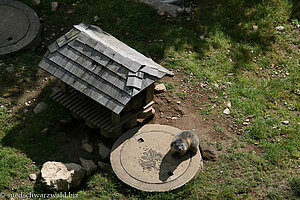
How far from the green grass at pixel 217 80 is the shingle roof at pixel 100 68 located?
4.13 ft

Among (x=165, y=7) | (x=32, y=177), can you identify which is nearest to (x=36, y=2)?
(x=165, y=7)

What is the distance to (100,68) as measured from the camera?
6.52 m

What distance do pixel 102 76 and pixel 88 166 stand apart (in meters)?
1.56

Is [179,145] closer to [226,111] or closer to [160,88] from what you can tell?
[226,111]

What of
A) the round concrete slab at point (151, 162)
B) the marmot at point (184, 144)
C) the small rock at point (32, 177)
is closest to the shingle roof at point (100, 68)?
the round concrete slab at point (151, 162)

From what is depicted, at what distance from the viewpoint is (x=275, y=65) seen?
29.0 feet

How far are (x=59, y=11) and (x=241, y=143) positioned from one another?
5.86 m

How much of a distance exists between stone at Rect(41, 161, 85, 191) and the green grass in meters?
0.23

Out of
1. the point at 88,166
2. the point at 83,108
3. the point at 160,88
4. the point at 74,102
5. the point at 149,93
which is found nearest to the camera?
the point at 88,166

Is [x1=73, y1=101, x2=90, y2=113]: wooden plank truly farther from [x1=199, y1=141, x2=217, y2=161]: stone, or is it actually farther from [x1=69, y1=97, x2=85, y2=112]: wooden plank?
[x1=199, y1=141, x2=217, y2=161]: stone

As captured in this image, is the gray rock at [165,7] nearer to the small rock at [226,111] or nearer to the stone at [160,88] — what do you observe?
the stone at [160,88]

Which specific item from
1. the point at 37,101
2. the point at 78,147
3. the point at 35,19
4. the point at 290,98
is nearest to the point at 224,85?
the point at 290,98

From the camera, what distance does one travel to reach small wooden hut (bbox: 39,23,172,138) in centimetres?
634

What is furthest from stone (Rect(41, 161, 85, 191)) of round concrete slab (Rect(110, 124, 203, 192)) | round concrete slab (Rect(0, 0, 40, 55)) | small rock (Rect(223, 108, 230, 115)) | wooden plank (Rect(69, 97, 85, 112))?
round concrete slab (Rect(0, 0, 40, 55))
